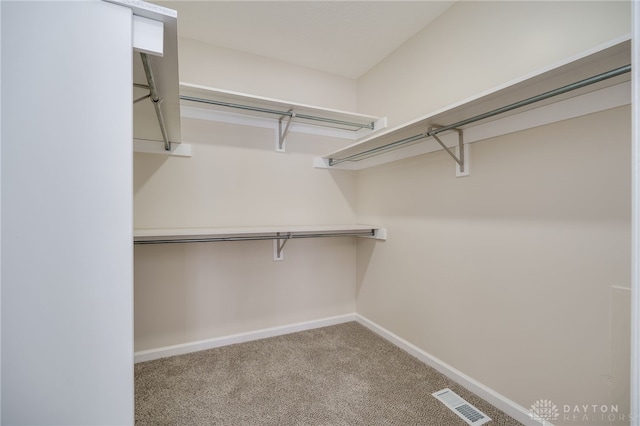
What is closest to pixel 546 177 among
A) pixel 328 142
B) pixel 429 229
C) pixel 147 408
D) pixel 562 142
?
pixel 562 142

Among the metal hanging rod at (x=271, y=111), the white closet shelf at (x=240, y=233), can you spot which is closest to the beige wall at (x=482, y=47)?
the metal hanging rod at (x=271, y=111)

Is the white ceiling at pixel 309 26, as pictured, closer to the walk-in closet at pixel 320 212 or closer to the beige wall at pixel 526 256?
the walk-in closet at pixel 320 212

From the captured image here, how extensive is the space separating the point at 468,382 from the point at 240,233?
1.67m

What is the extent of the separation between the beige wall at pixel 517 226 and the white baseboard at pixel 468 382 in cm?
3

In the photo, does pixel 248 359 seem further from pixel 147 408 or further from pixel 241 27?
pixel 241 27

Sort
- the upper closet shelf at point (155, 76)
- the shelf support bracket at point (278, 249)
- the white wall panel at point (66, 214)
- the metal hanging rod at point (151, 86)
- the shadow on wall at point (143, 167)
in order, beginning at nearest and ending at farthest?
the white wall panel at point (66, 214), the upper closet shelf at point (155, 76), the metal hanging rod at point (151, 86), the shadow on wall at point (143, 167), the shelf support bracket at point (278, 249)

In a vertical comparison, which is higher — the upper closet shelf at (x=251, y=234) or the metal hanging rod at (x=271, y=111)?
the metal hanging rod at (x=271, y=111)

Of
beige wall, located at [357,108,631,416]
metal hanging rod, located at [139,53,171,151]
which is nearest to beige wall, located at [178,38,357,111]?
metal hanging rod, located at [139,53,171,151]

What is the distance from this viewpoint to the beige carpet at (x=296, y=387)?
1.43 m

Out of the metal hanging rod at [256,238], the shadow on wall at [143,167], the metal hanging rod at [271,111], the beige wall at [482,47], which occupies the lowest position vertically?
the metal hanging rod at [256,238]

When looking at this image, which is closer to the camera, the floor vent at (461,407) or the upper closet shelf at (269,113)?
the floor vent at (461,407)

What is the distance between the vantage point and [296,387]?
1667mm

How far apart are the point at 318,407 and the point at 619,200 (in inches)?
65.4

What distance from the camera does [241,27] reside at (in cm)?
197
